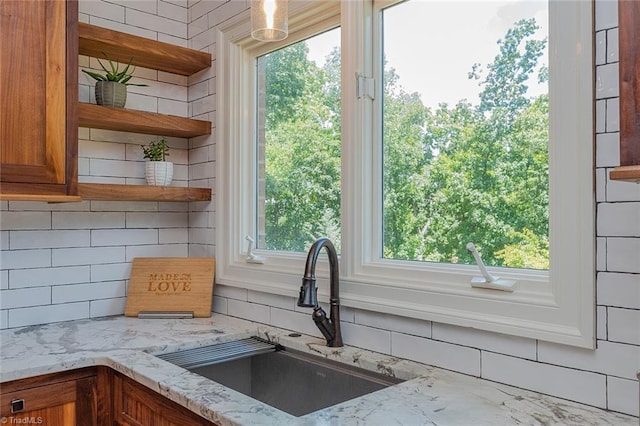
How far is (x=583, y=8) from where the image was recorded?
120 cm

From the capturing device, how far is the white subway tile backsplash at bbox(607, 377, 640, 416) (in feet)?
3.66

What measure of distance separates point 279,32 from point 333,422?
0.95 metres

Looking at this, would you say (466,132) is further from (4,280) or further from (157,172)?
(4,280)

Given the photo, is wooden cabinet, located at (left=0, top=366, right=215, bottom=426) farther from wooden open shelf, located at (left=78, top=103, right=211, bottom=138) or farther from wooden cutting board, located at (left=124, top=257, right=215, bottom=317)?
wooden open shelf, located at (left=78, top=103, right=211, bottom=138)

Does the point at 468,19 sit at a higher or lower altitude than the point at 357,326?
higher

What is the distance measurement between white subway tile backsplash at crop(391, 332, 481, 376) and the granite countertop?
1.1 inches

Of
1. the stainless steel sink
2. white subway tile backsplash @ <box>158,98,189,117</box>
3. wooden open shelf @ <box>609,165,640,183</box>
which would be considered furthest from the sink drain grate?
wooden open shelf @ <box>609,165,640,183</box>

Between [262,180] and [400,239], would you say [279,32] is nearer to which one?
[400,239]

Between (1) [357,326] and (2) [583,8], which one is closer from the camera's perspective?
(2) [583,8]

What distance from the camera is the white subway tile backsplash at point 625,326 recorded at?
43.8 inches

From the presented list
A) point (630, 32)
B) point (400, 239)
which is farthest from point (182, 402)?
point (630, 32)

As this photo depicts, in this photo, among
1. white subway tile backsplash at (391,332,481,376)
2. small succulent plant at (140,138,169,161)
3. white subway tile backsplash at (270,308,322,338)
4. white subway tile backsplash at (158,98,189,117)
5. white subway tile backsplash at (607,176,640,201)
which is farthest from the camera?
white subway tile backsplash at (158,98,189,117)

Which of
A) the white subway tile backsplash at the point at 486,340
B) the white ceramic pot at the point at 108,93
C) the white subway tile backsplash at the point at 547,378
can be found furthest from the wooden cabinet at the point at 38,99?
the white subway tile backsplash at the point at 547,378

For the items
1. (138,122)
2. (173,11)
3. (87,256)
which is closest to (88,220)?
(87,256)
